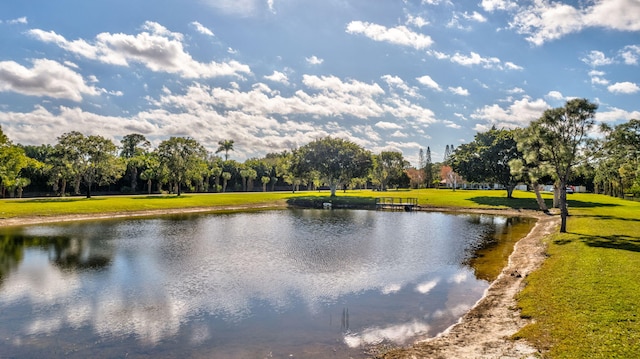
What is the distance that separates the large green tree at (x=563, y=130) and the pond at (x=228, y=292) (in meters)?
8.59

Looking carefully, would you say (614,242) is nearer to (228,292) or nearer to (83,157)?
(228,292)

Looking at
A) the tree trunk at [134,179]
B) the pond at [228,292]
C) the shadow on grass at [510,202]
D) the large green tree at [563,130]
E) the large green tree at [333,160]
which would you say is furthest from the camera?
the tree trunk at [134,179]

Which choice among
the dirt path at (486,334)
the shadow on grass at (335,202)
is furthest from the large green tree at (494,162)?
the dirt path at (486,334)

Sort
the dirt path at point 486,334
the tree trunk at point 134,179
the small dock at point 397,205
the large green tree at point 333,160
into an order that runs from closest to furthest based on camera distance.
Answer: the dirt path at point 486,334
the small dock at point 397,205
the large green tree at point 333,160
the tree trunk at point 134,179

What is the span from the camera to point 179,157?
79188 mm

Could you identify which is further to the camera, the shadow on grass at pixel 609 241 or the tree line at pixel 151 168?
the tree line at pixel 151 168

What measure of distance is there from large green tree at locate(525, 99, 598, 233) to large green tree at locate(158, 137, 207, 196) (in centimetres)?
6665

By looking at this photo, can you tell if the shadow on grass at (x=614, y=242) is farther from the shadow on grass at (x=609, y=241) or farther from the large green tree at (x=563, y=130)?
the large green tree at (x=563, y=130)

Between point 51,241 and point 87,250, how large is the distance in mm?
6636

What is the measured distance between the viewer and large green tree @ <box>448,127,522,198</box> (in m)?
77.8

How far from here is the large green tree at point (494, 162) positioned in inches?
3063

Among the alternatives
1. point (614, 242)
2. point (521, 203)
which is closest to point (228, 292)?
point (614, 242)

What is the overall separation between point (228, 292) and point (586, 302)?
A: 15.3 metres

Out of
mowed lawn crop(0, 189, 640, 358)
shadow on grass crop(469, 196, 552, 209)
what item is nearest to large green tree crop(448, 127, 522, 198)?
shadow on grass crop(469, 196, 552, 209)
